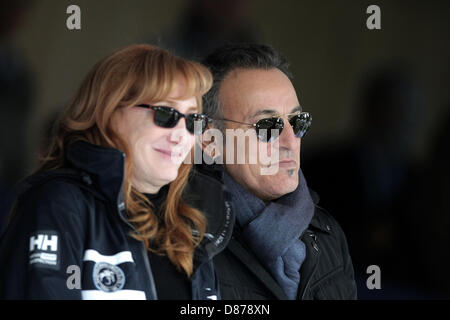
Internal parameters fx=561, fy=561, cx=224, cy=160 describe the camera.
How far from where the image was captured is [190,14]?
216cm

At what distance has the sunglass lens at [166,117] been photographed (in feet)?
5.05

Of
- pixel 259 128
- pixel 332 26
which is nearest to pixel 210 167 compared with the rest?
pixel 259 128

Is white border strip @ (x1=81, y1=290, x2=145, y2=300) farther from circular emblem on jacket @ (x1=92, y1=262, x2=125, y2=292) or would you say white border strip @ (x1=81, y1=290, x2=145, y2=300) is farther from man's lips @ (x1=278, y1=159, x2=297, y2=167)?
man's lips @ (x1=278, y1=159, x2=297, y2=167)

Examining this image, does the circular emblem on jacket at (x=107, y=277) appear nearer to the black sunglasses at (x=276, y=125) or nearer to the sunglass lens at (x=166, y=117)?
the sunglass lens at (x=166, y=117)

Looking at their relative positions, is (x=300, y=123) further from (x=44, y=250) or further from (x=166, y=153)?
(x=44, y=250)

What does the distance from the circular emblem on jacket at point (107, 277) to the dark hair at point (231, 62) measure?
774mm

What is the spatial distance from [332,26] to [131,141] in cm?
108

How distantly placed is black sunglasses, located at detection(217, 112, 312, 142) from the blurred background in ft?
0.66

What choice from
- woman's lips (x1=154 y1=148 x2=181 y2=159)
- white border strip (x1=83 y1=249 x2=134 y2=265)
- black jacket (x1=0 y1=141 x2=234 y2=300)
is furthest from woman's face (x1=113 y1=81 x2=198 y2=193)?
white border strip (x1=83 y1=249 x2=134 y2=265)

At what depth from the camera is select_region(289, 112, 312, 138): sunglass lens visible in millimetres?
1908

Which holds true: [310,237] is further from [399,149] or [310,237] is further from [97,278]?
[97,278]

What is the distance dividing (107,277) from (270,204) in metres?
0.73

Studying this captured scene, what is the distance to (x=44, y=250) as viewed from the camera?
1305mm

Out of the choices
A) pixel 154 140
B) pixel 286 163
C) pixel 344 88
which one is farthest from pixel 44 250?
pixel 344 88
